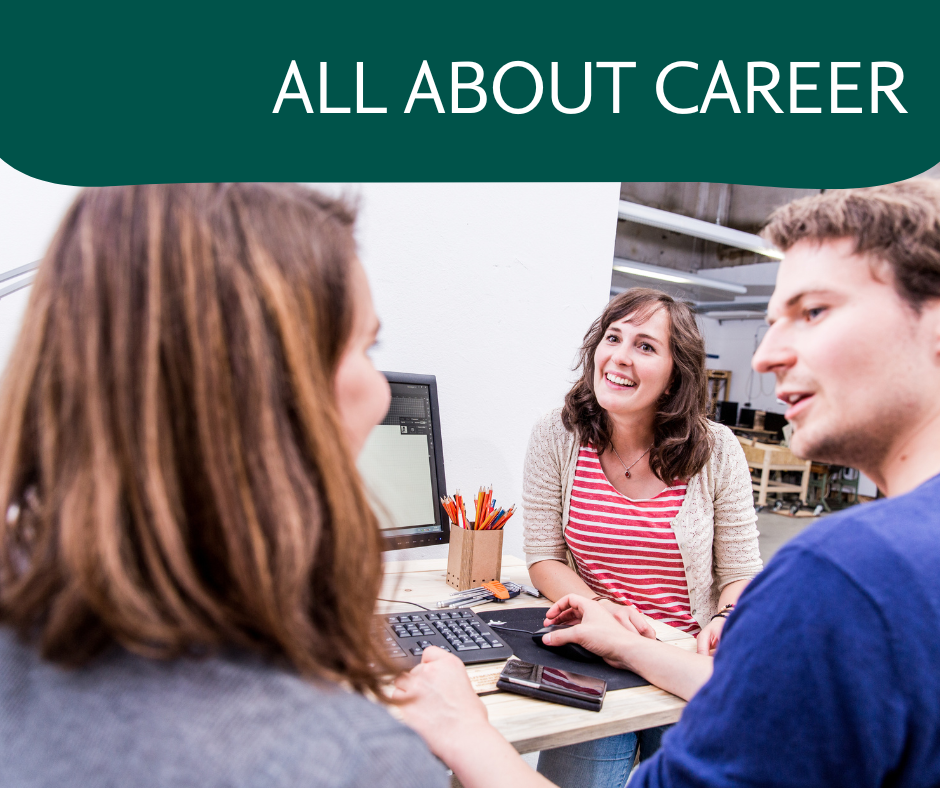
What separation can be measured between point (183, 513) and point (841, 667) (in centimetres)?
53

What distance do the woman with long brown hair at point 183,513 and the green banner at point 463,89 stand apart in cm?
77

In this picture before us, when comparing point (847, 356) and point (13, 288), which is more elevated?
point (13, 288)

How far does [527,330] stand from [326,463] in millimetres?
1477

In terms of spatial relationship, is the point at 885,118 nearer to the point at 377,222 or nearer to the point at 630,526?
the point at 630,526

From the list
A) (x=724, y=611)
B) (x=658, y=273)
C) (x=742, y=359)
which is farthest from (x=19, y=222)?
(x=742, y=359)

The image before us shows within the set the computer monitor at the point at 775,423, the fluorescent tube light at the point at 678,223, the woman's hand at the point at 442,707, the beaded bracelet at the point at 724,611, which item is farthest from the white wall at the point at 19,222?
the computer monitor at the point at 775,423

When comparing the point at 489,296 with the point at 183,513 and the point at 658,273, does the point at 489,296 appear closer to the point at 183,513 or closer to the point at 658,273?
the point at 183,513

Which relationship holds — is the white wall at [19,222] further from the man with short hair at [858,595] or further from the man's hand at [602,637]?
the man with short hair at [858,595]

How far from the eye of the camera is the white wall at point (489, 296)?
170 centimetres

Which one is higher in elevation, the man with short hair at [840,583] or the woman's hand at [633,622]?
the man with short hair at [840,583]

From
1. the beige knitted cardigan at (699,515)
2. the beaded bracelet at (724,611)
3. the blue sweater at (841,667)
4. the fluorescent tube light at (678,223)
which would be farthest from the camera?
the fluorescent tube light at (678,223)

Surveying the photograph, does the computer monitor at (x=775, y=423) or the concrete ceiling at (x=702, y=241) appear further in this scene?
the computer monitor at (x=775, y=423)

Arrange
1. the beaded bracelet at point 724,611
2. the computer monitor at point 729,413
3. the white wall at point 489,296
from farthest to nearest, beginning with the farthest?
1. the computer monitor at point 729,413
2. the white wall at point 489,296
3. the beaded bracelet at point 724,611

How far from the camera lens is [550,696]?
96cm
